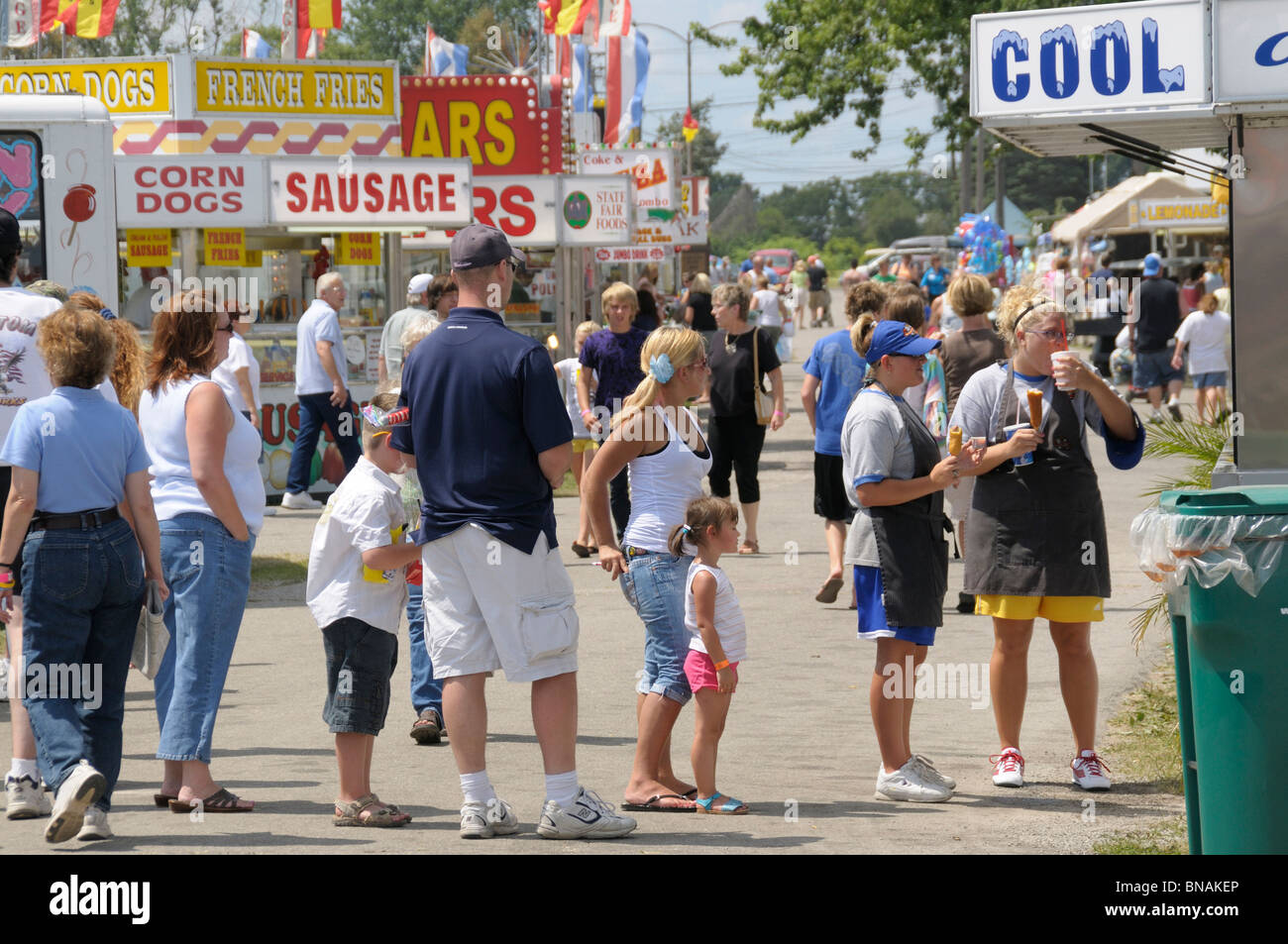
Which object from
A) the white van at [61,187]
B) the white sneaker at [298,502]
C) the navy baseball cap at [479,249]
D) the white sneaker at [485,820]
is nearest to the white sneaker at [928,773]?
the white sneaker at [485,820]

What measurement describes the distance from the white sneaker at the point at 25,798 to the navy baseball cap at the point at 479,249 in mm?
2278

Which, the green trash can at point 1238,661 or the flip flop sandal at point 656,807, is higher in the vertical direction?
the green trash can at point 1238,661

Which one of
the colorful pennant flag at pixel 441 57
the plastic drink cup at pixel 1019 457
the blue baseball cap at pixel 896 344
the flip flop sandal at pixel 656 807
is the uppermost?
the colorful pennant flag at pixel 441 57

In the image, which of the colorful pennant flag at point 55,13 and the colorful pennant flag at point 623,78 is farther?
the colorful pennant flag at point 623,78

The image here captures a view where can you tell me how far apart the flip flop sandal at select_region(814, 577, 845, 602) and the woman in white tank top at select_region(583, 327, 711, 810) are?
418cm

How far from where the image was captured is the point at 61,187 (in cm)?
960

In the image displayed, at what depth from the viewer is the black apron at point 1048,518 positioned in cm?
629

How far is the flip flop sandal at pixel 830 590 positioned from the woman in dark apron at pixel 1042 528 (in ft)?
12.3

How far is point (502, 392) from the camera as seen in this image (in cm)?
536

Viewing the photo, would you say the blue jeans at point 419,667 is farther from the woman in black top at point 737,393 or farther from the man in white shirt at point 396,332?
the woman in black top at point 737,393

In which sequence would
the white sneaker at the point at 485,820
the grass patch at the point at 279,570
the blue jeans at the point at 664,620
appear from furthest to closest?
the grass patch at the point at 279,570, the blue jeans at the point at 664,620, the white sneaker at the point at 485,820

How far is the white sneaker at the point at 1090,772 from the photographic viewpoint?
633cm

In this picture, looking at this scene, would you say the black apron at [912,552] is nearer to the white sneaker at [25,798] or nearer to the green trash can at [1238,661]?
the green trash can at [1238,661]

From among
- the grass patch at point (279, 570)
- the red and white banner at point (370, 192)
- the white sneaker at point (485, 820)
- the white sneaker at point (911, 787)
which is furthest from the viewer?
the red and white banner at point (370, 192)
